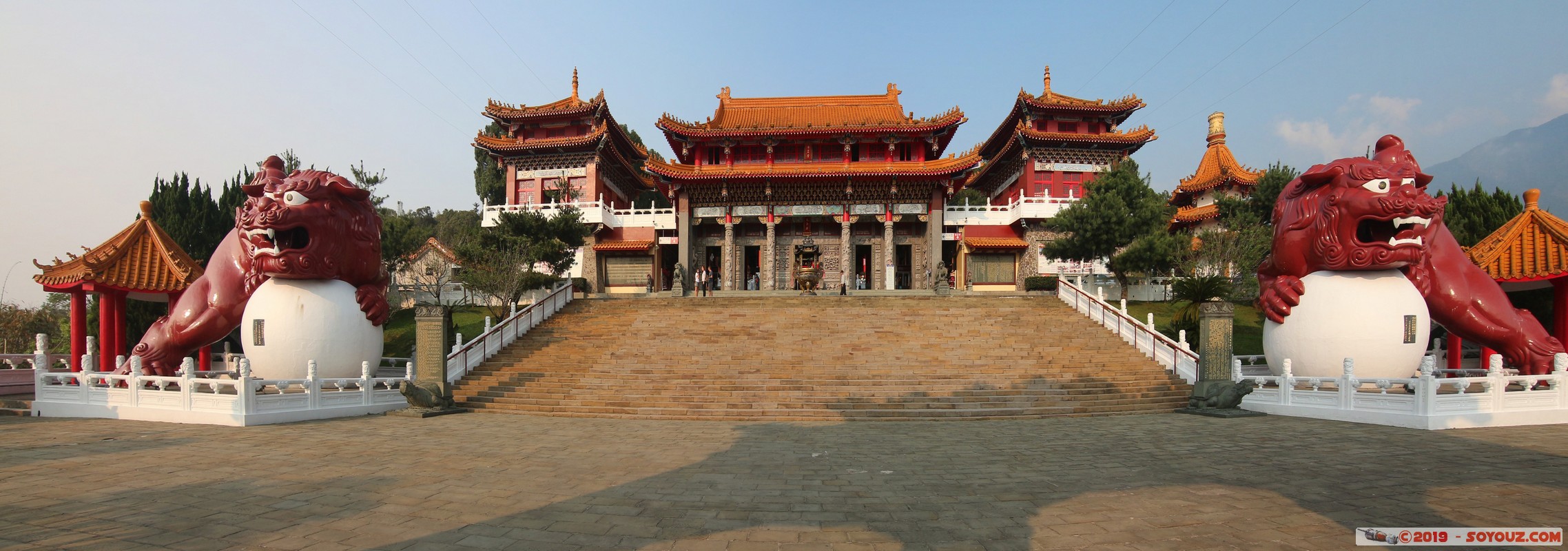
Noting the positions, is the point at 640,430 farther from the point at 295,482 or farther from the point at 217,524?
the point at 217,524

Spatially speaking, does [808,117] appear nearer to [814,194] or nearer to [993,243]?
[814,194]

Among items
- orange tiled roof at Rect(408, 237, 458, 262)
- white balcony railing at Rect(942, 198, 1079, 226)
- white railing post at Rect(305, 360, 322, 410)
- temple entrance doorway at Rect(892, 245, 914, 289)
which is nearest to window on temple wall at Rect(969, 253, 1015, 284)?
white balcony railing at Rect(942, 198, 1079, 226)

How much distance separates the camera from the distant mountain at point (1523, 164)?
131750mm

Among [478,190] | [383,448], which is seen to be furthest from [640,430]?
[478,190]

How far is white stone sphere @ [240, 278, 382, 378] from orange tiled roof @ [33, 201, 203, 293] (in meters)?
3.80

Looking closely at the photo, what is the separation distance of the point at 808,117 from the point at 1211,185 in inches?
652

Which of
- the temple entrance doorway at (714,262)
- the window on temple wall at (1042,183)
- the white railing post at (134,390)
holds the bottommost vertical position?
the white railing post at (134,390)

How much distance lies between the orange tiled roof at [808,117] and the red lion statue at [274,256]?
1472 centimetres

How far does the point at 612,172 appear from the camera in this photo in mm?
29500

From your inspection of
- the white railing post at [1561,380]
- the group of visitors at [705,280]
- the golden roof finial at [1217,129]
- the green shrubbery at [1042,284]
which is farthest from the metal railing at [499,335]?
the golden roof finial at [1217,129]

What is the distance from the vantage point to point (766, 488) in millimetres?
5613

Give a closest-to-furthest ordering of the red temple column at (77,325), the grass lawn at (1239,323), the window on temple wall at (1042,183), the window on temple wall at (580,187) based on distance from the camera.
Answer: the red temple column at (77,325) → the grass lawn at (1239,323) → the window on temple wall at (1042,183) → the window on temple wall at (580,187)

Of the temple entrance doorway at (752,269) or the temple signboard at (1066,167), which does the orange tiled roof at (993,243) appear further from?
the temple entrance doorway at (752,269)

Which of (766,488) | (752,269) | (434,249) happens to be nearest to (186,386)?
(766,488)
